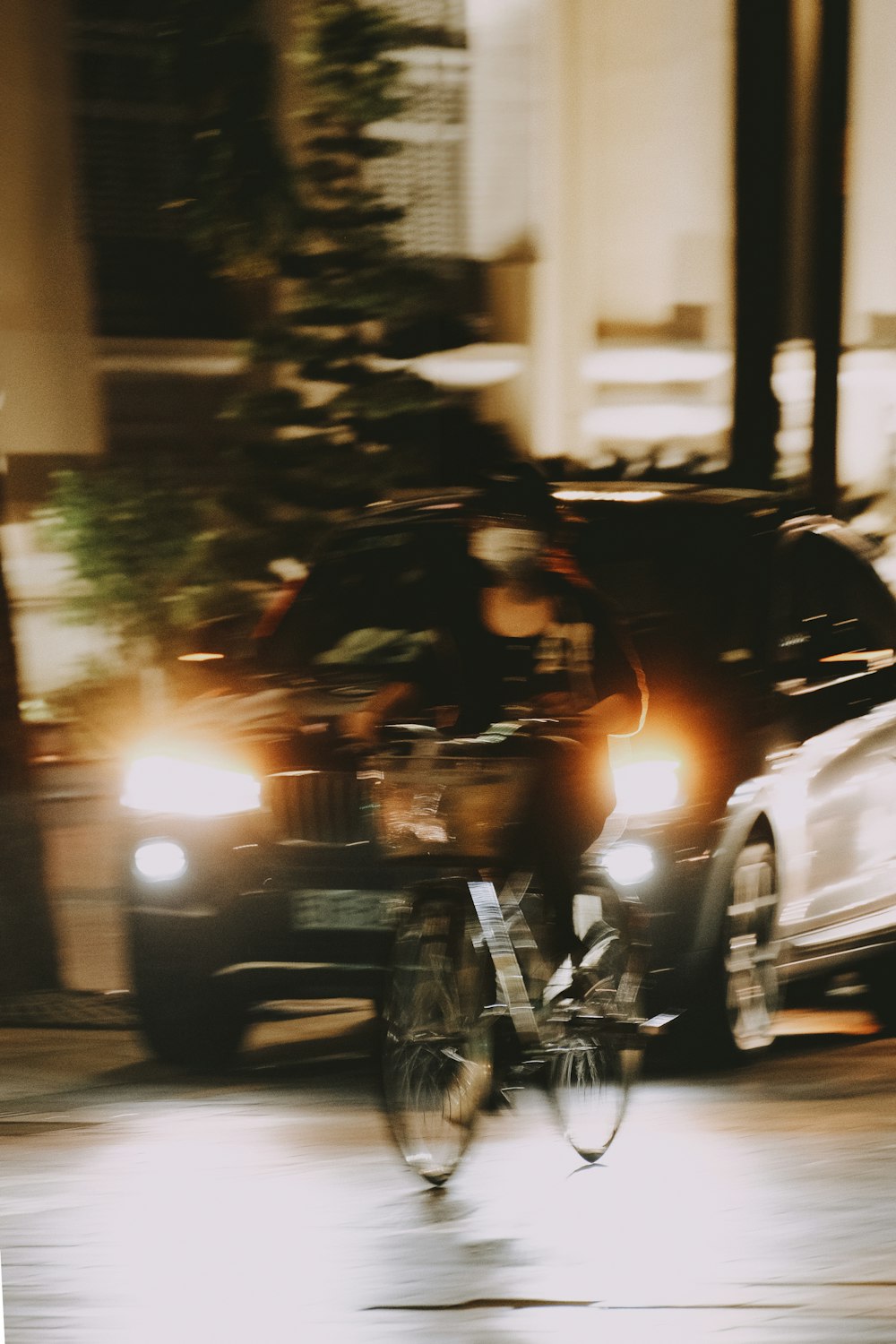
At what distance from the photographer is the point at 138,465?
48.1 ft

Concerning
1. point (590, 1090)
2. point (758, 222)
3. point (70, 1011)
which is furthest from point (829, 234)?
point (590, 1090)

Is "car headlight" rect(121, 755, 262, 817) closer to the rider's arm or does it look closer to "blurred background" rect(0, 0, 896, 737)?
the rider's arm

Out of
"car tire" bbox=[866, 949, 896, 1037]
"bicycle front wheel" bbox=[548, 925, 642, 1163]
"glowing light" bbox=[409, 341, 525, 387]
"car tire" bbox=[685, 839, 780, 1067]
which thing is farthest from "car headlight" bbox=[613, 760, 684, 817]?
"glowing light" bbox=[409, 341, 525, 387]

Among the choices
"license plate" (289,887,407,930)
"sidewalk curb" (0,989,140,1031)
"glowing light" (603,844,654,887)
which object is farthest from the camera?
"sidewalk curb" (0,989,140,1031)

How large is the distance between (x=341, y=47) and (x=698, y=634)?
18.3 feet

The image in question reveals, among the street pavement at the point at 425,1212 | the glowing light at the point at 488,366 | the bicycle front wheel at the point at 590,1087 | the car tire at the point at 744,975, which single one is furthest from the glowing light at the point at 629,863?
the glowing light at the point at 488,366

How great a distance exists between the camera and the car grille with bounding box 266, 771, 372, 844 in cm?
761

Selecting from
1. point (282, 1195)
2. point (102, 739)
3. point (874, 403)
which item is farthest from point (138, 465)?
point (282, 1195)

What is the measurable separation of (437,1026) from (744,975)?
2.03 meters

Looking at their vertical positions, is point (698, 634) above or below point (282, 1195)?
above

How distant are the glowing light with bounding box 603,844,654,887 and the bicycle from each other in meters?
1.23

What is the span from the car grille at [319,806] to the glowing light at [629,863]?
73 cm

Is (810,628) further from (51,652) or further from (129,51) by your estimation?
(129,51)

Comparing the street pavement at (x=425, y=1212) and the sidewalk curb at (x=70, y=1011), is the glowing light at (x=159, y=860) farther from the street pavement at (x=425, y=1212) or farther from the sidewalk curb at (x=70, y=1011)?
the sidewalk curb at (x=70, y=1011)
